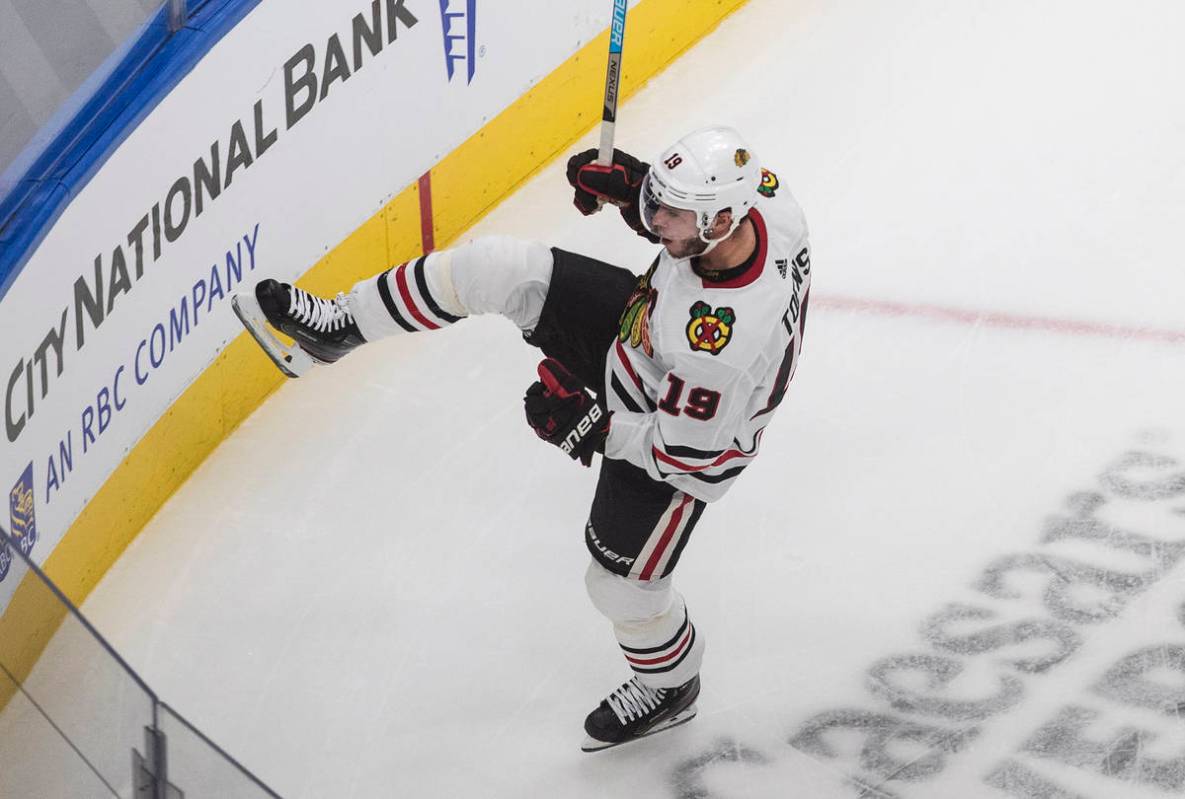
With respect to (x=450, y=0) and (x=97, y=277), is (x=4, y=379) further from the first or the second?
(x=450, y=0)

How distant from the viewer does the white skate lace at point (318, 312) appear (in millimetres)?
3484

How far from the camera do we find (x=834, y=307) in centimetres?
494

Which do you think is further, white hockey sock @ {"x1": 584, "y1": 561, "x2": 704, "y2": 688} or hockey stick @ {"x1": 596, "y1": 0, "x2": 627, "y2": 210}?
hockey stick @ {"x1": 596, "y1": 0, "x2": 627, "y2": 210}

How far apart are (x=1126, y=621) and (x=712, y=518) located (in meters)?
0.99

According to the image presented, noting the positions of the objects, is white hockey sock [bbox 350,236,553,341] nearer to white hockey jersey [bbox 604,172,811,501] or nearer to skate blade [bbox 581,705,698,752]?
white hockey jersey [bbox 604,172,811,501]

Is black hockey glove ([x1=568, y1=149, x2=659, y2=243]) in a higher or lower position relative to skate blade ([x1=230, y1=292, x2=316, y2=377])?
higher

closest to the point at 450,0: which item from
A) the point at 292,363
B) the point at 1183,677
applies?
the point at 292,363

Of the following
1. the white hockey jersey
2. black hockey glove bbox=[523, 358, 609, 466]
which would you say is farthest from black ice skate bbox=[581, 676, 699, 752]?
black hockey glove bbox=[523, 358, 609, 466]

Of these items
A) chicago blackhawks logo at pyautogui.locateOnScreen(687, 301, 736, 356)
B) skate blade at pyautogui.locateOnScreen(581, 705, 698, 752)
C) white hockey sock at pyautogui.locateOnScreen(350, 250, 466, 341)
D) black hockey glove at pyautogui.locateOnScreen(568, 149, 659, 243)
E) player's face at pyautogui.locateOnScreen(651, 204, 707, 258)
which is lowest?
skate blade at pyautogui.locateOnScreen(581, 705, 698, 752)

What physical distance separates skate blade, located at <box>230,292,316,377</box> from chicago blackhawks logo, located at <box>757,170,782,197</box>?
103cm

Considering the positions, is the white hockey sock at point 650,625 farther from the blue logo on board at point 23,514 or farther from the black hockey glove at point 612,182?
the blue logo on board at point 23,514

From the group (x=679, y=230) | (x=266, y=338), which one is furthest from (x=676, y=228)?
(x=266, y=338)

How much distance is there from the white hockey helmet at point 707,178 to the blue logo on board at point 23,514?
1484 mm

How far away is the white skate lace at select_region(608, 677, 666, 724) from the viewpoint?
366 centimetres
